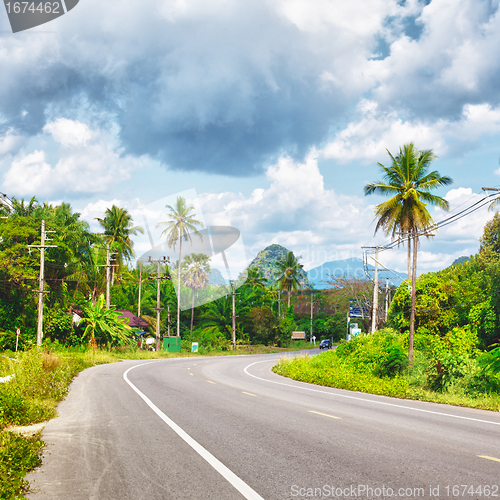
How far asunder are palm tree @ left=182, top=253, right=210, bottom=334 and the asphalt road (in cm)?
8355

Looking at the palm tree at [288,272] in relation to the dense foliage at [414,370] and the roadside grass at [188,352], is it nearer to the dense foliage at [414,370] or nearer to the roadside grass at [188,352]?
the roadside grass at [188,352]

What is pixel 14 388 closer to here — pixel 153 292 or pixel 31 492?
pixel 31 492

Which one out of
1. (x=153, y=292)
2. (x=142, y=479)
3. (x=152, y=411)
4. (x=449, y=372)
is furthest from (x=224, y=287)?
(x=142, y=479)

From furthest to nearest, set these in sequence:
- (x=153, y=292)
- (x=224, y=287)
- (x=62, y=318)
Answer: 1. (x=224, y=287)
2. (x=153, y=292)
3. (x=62, y=318)

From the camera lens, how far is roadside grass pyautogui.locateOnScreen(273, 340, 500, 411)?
48.8 ft

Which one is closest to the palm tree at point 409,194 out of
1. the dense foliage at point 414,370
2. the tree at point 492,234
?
the dense foliage at point 414,370

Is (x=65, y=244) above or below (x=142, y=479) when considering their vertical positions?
above

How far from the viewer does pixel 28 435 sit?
795cm

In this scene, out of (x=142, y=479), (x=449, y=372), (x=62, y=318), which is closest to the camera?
(x=142, y=479)

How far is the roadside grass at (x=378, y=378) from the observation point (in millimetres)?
14867

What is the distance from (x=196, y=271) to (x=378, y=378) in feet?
267

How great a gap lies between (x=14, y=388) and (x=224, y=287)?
60.8 metres

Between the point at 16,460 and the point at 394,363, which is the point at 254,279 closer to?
the point at 394,363

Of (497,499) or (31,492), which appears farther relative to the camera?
(31,492)
